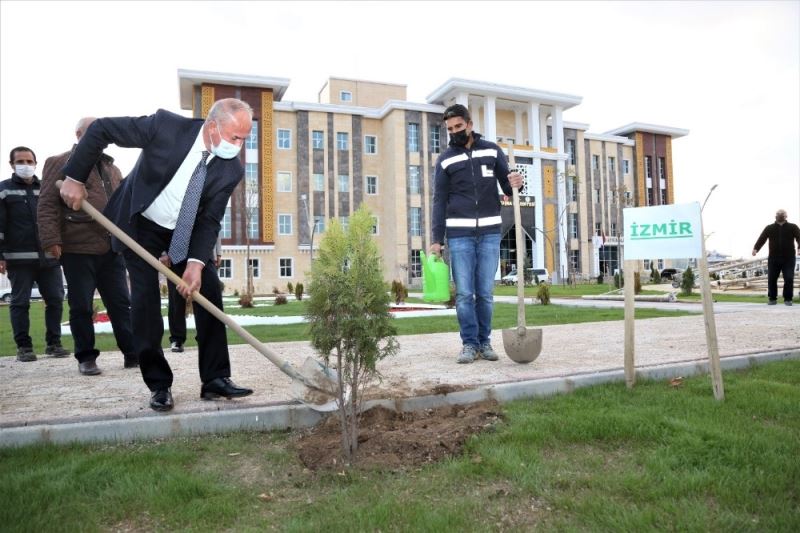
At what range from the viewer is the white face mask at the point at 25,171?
6.18 metres

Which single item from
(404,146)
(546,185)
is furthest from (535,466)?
(546,185)

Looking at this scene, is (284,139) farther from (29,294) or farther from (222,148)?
(222,148)

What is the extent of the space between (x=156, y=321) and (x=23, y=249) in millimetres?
3747

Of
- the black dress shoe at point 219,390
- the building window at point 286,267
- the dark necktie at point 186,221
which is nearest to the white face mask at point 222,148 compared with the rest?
the dark necktie at point 186,221

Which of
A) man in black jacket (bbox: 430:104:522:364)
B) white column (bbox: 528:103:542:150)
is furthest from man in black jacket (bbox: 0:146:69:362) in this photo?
white column (bbox: 528:103:542:150)

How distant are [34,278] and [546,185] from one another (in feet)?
167

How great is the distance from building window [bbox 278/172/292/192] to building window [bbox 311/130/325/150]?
3074mm

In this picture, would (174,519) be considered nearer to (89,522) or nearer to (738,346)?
(89,522)

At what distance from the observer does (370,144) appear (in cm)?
4859

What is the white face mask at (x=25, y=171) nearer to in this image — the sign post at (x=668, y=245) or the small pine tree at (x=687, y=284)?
the sign post at (x=668, y=245)

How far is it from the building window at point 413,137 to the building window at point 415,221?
16.5ft

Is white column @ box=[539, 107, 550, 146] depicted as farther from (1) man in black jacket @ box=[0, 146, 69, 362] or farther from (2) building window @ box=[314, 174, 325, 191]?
(1) man in black jacket @ box=[0, 146, 69, 362]

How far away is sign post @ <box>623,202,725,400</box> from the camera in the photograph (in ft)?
12.2

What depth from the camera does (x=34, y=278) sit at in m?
6.37
